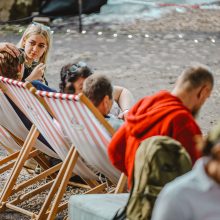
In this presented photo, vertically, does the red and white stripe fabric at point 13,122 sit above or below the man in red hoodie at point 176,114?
below

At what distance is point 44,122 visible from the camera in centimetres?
615

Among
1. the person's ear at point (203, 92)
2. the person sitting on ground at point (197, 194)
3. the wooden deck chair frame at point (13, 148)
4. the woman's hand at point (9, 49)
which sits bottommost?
the wooden deck chair frame at point (13, 148)

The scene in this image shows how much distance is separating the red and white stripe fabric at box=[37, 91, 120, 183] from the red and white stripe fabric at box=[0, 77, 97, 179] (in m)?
0.14

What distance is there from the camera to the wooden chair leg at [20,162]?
6.39m

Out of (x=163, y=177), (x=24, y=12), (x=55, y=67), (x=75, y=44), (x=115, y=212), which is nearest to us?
(x=163, y=177)

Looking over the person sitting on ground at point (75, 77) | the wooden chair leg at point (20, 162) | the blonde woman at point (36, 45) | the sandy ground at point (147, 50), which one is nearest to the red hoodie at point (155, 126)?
the wooden chair leg at point (20, 162)

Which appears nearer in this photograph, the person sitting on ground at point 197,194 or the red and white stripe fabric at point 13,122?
the person sitting on ground at point 197,194

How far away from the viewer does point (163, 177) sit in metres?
4.17

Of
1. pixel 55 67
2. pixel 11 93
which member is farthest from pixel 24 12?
pixel 11 93

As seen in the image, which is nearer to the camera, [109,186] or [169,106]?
[169,106]

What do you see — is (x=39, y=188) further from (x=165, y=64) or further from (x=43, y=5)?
(x=43, y=5)

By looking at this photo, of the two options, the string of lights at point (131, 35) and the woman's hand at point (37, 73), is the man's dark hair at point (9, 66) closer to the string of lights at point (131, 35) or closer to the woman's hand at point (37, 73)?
the woman's hand at point (37, 73)

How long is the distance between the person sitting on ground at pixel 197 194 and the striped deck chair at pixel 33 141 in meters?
2.32

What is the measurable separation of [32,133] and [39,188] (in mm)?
415
